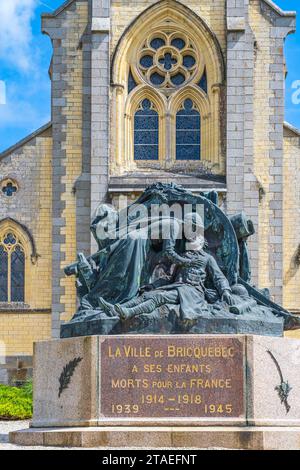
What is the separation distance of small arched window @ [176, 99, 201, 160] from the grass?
9.72 m

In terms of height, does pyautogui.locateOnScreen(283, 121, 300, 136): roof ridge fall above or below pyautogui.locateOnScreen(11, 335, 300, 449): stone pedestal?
above

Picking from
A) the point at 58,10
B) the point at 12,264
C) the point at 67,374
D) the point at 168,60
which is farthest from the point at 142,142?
the point at 67,374

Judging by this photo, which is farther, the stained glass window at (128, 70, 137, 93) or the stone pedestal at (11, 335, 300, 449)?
the stained glass window at (128, 70, 137, 93)

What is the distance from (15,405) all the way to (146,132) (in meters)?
11.8

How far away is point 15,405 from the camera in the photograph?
27.2m

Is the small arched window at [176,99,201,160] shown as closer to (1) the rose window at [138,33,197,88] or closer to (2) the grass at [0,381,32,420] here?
(1) the rose window at [138,33,197,88]

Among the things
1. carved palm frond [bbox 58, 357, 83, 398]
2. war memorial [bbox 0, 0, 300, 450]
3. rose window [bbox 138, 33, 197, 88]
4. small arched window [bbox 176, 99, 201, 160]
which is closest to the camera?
carved palm frond [bbox 58, 357, 83, 398]

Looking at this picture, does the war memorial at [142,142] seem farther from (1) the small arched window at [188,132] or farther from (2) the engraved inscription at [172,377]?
(2) the engraved inscription at [172,377]

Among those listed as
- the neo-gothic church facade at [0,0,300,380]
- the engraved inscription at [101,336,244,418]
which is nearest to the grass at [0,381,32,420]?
the neo-gothic church facade at [0,0,300,380]

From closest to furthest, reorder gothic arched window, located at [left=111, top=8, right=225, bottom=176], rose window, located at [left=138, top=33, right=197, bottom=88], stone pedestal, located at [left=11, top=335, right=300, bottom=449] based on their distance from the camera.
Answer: stone pedestal, located at [left=11, top=335, right=300, bottom=449] < gothic arched window, located at [left=111, top=8, right=225, bottom=176] < rose window, located at [left=138, top=33, right=197, bottom=88]

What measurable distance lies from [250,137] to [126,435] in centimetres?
2104

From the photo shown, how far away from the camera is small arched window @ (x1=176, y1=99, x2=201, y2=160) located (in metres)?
36.2

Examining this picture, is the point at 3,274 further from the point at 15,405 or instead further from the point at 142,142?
the point at 15,405

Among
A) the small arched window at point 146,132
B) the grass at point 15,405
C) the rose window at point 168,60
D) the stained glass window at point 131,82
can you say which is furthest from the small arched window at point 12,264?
the rose window at point 168,60
